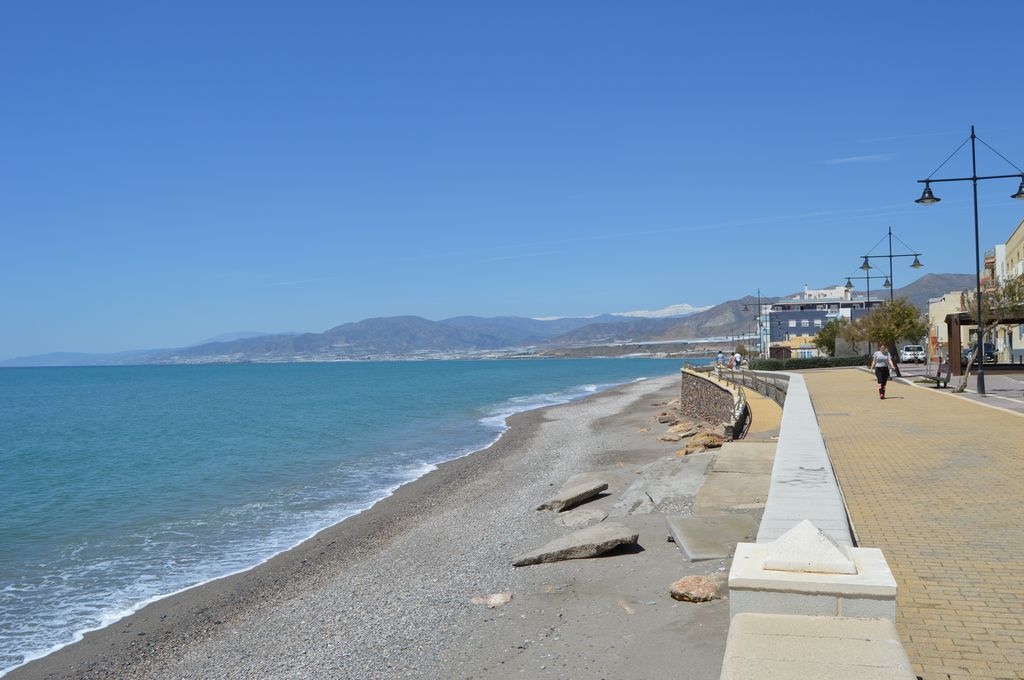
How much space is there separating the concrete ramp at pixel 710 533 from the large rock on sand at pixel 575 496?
477 centimetres

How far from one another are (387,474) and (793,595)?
21089 millimetres

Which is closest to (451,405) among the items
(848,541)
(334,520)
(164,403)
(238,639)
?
(164,403)

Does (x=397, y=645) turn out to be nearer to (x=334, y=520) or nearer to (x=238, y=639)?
(x=238, y=639)

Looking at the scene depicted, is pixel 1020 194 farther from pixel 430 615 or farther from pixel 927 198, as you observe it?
pixel 430 615

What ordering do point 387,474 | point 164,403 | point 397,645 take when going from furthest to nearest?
point 164,403 < point 387,474 < point 397,645

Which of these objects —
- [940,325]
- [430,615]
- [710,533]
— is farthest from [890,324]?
[430,615]

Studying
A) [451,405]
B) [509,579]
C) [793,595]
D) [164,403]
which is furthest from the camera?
[164,403]

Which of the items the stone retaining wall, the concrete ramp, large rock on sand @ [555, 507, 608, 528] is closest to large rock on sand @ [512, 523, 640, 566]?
the concrete ramp

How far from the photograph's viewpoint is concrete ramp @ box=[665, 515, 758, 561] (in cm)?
829

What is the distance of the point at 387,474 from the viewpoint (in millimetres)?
24125

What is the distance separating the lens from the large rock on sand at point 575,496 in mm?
14359

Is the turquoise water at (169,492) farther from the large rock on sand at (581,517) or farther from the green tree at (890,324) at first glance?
the green tree at (890,324)

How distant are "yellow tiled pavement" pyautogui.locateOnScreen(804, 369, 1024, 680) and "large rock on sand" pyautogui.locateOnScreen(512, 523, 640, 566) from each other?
255 cm

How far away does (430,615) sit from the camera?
930cm
